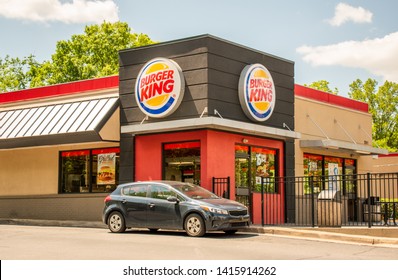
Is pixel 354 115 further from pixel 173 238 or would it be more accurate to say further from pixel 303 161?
pixel 173 238

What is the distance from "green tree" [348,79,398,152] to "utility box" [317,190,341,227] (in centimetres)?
4715

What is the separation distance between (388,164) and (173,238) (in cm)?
2786

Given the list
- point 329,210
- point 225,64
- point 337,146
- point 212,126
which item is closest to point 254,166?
point 212,126

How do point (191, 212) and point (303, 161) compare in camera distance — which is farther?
point (303, 161)

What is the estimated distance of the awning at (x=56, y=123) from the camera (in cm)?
2276

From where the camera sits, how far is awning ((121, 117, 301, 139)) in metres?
20.2

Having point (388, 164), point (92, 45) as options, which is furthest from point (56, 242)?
point (92, 45)

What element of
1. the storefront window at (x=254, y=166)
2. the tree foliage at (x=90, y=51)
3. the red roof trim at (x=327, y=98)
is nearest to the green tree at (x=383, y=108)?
the tree foliage at (x=90, y=51)

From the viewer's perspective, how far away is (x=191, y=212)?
17031 millimetres

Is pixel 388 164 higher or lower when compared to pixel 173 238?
higher

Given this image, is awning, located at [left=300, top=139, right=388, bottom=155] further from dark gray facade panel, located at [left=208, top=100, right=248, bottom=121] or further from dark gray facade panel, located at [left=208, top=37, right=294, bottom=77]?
dark gray facade panel, located at [left=208, top=100, right=248, bottom=121]

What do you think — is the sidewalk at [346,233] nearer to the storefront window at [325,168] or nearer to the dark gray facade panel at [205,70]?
the dark gray facade panel at [205,70]

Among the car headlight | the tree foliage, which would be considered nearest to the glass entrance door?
the car headlight

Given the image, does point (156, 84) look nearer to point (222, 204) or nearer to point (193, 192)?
point (193, 192)
